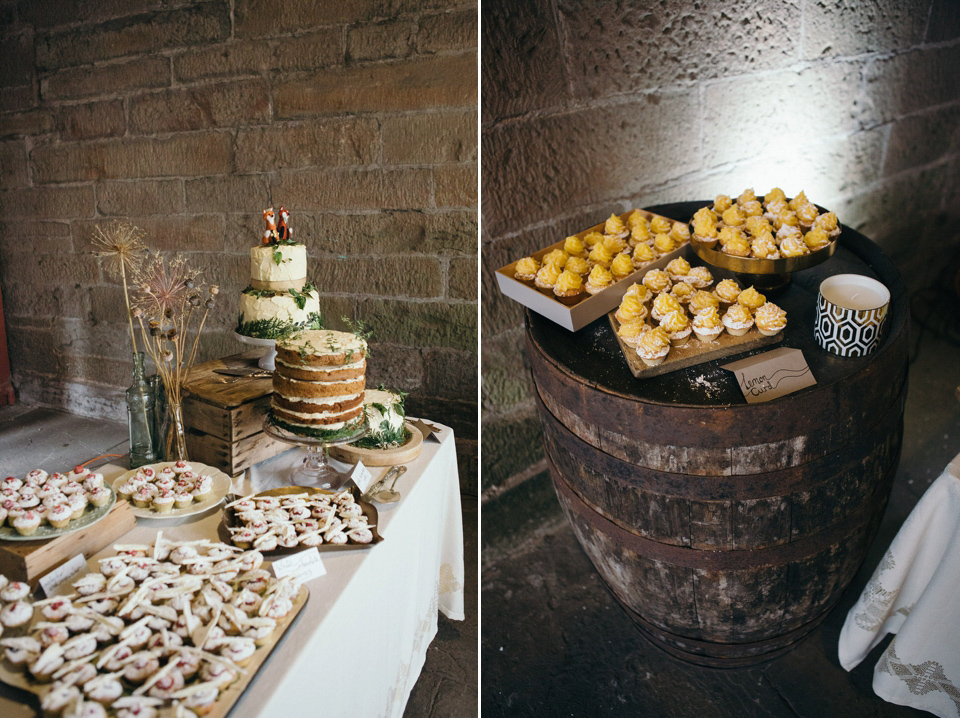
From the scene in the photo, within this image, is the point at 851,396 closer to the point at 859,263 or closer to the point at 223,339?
the point at 859,263

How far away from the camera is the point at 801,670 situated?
1.97m

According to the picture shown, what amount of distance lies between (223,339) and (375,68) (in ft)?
4.77

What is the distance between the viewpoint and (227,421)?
5.49 feet

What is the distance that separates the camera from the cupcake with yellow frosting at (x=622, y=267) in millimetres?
1839

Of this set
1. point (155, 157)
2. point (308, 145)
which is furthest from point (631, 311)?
point (155, 157)

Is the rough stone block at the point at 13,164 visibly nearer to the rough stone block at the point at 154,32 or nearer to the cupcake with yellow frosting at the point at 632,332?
the rough stone block at the point at 154,32

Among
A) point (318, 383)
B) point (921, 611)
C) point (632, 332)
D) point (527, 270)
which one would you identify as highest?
point (527, 270)

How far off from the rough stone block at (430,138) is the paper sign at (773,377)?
4.96 feet

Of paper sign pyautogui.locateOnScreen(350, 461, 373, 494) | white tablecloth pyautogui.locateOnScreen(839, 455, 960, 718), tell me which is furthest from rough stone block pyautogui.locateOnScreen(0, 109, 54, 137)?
white tablecloth pyautogui.locateOnScreen(839, 455, 960, 718)

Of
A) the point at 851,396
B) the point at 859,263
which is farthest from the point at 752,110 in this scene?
the point at 851,396

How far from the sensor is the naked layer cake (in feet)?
5.17

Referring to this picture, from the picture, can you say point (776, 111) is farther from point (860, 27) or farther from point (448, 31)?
point (448, 31)

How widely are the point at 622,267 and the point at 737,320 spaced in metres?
0.38

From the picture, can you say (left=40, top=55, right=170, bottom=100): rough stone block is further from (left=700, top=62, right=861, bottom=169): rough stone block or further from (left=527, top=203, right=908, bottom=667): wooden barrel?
(left=700, top=62, right=861, bottom=169): rough stone block
